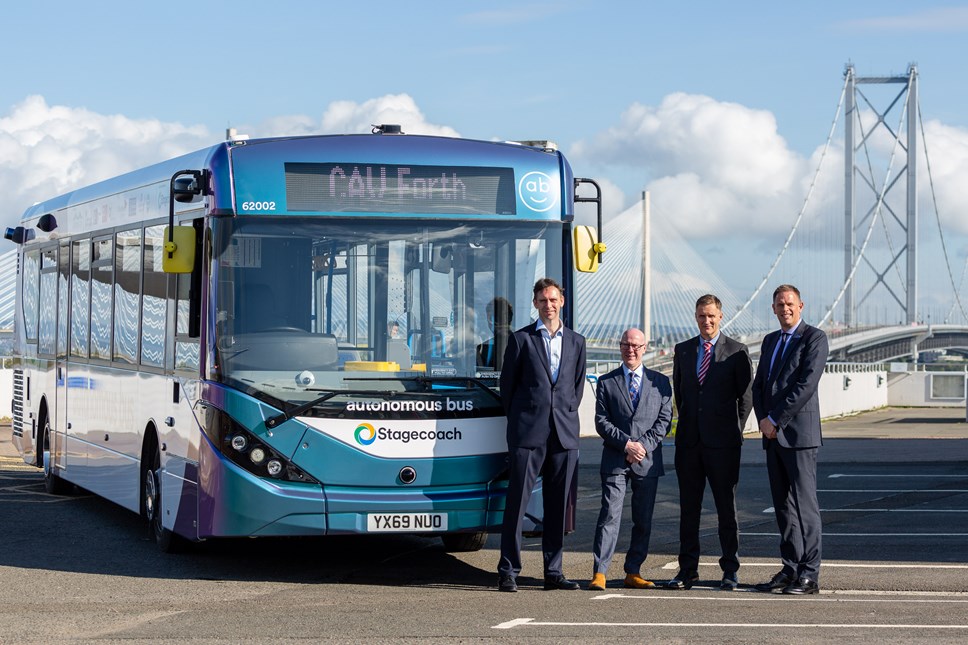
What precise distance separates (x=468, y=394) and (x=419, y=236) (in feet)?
3.13

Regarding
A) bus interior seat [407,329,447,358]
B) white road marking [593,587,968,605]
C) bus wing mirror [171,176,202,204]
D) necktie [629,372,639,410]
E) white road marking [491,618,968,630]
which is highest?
bus wing mirror [171,176,202,204]

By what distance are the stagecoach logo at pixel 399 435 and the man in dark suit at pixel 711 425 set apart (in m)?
1.26

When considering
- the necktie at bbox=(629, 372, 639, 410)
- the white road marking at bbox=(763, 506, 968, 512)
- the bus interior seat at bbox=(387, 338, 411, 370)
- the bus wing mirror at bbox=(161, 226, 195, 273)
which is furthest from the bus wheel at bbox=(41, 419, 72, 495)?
the necktie at bbox=(629, 372, 639, 410)

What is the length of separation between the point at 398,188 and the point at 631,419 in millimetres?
1872

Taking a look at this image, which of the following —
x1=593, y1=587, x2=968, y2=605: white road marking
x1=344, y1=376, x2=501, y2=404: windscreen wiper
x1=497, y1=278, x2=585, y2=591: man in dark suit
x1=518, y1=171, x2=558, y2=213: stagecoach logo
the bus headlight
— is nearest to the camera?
x1=593, y1=587, x2=968, y2=605: white road marking

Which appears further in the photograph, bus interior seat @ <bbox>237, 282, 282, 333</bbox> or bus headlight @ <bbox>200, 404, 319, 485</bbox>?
bus interior seat @ <bbox>237, 282, 282, 333</bbox>

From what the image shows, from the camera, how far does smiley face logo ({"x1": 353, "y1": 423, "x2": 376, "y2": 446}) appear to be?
27.5 feet

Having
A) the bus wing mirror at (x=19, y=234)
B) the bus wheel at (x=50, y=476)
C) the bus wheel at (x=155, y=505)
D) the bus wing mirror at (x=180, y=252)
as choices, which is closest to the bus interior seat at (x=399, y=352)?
the bus wing mirror at (x=180, y=252)

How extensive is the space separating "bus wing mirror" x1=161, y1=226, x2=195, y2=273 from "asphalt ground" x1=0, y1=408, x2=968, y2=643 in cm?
175

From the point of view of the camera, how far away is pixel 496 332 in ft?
28.8

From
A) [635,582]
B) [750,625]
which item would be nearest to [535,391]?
[635,582]

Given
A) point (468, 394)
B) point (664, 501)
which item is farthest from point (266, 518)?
point (664, 501)

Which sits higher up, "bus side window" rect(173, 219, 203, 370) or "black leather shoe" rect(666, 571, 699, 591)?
"bus side window" rect(173, 219, 203, 370)

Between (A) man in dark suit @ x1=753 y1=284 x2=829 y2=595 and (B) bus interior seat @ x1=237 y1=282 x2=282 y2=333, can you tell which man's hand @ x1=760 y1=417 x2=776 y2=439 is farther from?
(B) bus interior seat @ x1=237 y1=282 x2=282 y2=333
